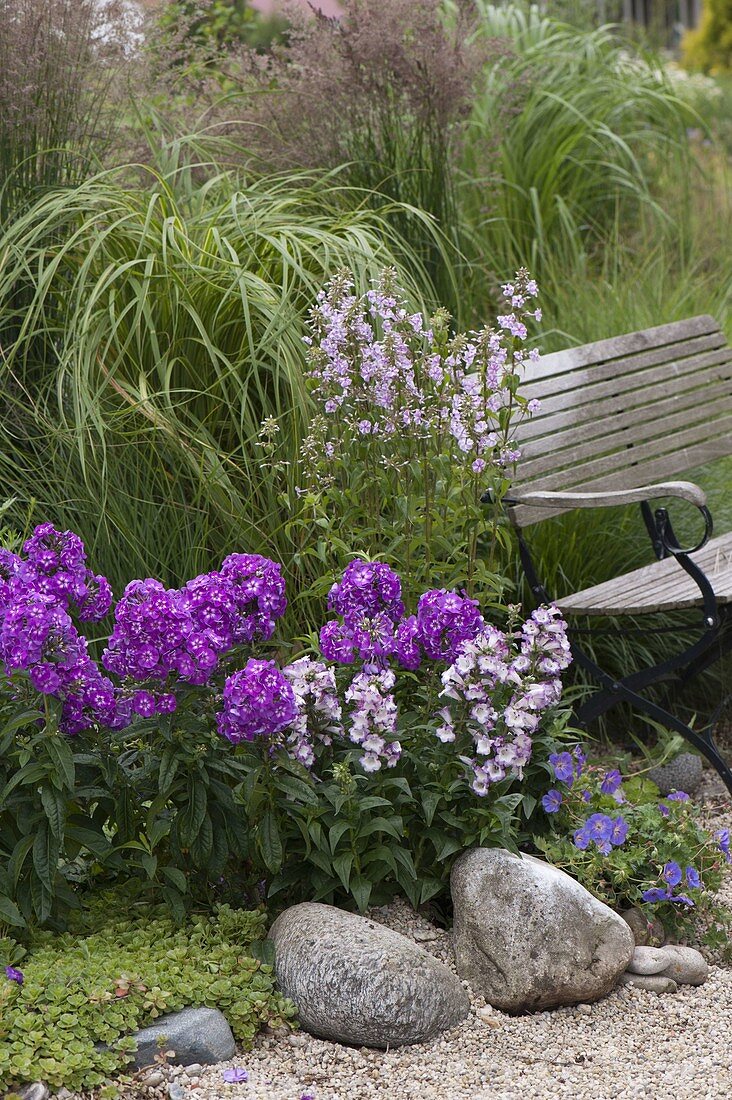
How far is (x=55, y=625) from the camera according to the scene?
2293 mm

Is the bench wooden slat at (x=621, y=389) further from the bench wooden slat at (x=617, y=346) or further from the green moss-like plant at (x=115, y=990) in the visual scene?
the green moss-like plant at (x=115, y=990)

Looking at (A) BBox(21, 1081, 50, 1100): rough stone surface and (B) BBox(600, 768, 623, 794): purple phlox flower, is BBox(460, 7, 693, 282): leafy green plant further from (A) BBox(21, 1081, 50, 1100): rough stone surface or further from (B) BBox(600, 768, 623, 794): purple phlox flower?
(A) BBox(21, 1081, 50, 1100): rough stone surface

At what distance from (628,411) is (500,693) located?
1602mm

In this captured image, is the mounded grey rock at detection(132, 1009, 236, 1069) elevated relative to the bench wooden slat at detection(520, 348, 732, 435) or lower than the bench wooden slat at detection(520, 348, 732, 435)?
lower

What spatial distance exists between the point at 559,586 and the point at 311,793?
168cm

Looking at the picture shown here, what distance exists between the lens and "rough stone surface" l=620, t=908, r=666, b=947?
277 centimetres

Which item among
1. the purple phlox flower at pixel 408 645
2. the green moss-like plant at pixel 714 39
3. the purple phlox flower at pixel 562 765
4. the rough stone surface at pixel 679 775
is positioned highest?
the green moss-like plant at pixel 714 39

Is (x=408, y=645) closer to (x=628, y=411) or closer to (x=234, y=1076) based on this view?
(x=234, y=1076)

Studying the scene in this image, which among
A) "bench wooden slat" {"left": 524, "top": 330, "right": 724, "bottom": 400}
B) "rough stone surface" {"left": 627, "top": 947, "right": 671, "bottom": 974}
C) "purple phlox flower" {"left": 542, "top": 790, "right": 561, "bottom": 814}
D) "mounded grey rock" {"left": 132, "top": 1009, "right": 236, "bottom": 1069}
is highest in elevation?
"bench wooden slat" {"left": 524, "top": 330, "right": 724, "bottom": 400}

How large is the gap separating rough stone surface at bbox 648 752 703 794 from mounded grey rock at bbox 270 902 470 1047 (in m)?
1.33

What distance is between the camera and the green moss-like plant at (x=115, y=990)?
7.23 feet

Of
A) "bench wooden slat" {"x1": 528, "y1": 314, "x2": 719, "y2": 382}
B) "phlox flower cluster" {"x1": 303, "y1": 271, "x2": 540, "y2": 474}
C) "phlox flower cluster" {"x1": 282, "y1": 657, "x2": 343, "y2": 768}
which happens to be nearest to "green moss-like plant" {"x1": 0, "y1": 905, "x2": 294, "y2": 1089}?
"phlox flower cluster" {"x1": 282, "y1": 657, "x2": 343, "y2": 768}

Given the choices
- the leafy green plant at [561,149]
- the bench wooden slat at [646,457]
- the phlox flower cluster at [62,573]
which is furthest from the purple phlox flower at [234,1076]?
the leafy green plant at [561,149]

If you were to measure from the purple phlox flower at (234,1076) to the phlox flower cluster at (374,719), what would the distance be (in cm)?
60
